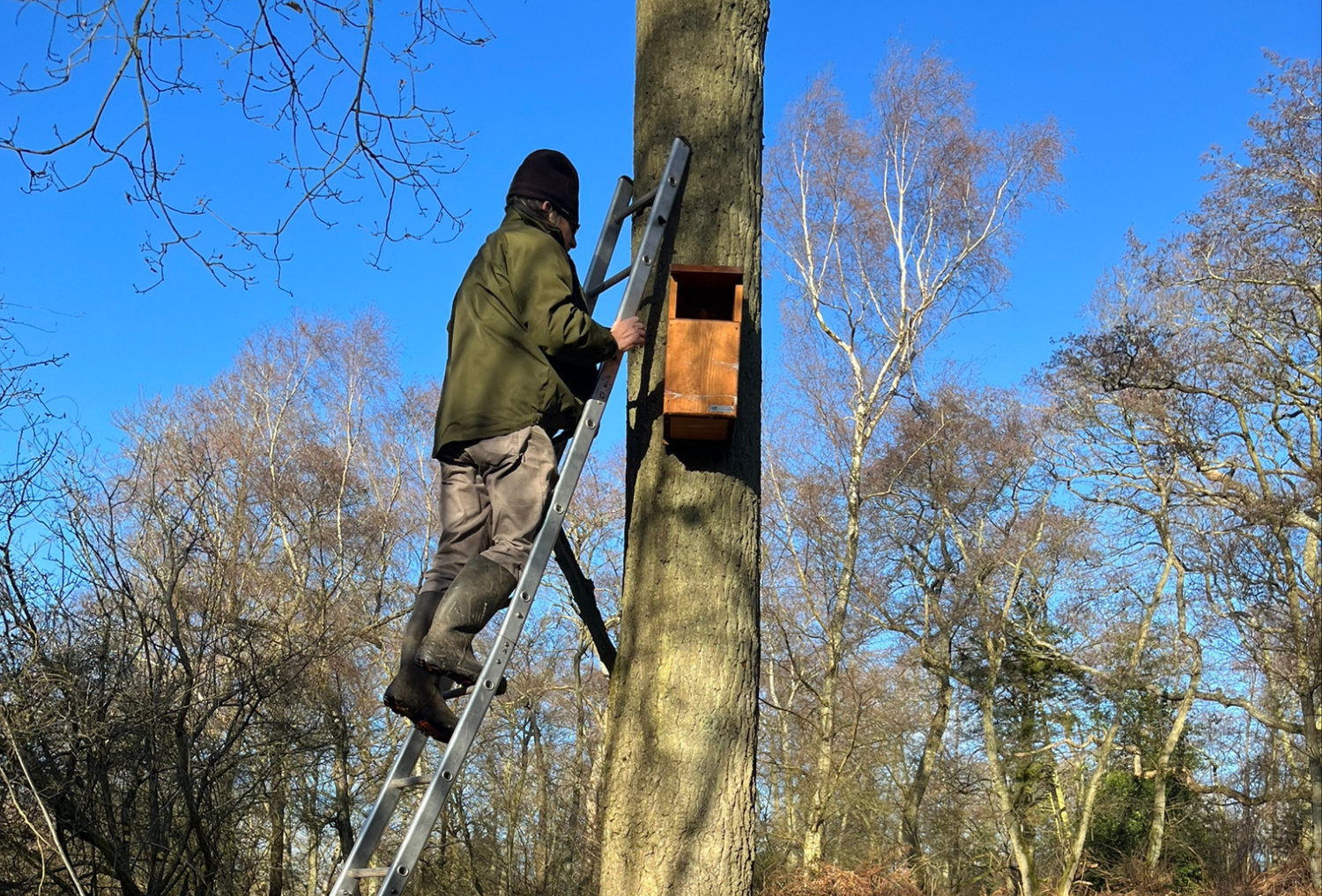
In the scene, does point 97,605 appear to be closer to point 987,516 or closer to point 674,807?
point 674,807

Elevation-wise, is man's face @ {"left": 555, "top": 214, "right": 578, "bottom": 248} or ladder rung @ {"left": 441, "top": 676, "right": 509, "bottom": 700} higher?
man's face @ {"left": 555, "top": 214, "right": 578, "bottom": 248}

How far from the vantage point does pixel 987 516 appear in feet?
69.4

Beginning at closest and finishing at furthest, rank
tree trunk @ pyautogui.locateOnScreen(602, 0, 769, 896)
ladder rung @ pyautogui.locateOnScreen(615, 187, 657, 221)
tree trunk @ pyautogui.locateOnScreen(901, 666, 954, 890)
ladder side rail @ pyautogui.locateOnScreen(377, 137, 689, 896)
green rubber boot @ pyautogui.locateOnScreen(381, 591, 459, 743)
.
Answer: ladder side rail @ pyautogui.locateOnScreen(377, 137, 689, 896) → tree trunk @ pyautogui.locateOnScreen(602, 0, 769, 896) → green rubber boot @ pyautogui.locateOnScreen(381, 591, 459, 743) → ladder rung @ pyautogui.locateOnScreen(615, 187, 657, 221) → tree trunk @ pyautogui.locateOnScreen(901, 666, 954, 890)

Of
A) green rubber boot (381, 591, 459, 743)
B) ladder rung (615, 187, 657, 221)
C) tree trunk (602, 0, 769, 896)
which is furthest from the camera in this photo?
ladder rung (615, 187, 657, 221)

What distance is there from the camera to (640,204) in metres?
3.08

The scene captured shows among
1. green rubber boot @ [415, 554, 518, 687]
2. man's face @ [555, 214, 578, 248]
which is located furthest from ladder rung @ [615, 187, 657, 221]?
green rubber boot @ [415, 554, 518, 687]

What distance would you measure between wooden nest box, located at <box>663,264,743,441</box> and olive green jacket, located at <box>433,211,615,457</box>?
197 millimetres

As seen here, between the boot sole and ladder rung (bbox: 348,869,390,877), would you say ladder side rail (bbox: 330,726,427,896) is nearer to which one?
ladder rung (bbox: 348,869,390,877)

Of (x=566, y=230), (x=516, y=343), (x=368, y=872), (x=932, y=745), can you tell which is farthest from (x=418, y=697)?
(x=932, y=745)

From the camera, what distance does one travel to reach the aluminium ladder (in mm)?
2508

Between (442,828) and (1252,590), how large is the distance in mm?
12819

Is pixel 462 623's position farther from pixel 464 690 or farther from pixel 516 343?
pixel 516 343

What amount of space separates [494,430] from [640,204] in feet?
2.65

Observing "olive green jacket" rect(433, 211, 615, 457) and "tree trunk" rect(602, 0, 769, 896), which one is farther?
"olive green jacket" rect(433, 211, 615, 457)
